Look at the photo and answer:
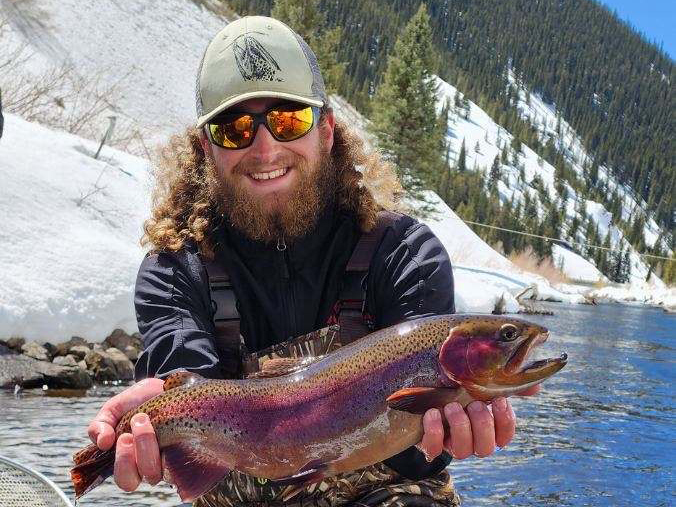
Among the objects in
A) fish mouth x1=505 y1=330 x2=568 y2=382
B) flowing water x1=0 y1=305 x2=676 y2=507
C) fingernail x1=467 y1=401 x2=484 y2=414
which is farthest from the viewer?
flowing water x1=0 y1=305 x2=676 y2=507

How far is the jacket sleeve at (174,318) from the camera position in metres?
2.68

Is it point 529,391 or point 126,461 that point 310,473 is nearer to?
point 126,461

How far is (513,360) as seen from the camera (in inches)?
82.0

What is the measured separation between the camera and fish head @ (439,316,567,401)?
208 centimetres

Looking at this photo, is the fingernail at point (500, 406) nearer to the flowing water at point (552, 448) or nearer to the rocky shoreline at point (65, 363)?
the flowing water at point (552, 448)

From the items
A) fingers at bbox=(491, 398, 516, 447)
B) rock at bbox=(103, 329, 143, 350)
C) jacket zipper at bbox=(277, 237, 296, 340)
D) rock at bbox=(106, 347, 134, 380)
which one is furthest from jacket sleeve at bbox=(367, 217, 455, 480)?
rock at bbox=(103, 329, 143, 350)

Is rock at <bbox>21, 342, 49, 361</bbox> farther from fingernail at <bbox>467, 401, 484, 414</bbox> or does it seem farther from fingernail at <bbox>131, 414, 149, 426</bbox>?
fingernail at <bbox>467, 401, 484, 414</bbox>

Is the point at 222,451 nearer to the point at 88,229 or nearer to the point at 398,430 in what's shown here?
the point at 398,430

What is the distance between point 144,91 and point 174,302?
99.5 feet

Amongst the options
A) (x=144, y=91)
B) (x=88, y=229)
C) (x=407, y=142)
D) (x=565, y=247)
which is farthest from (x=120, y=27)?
(x=565, y=247)

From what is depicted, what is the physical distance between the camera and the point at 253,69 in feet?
9.42

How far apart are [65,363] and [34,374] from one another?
19.1 inches

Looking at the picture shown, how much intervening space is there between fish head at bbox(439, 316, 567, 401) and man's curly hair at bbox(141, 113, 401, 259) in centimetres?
97

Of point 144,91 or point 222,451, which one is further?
point 144,91
